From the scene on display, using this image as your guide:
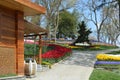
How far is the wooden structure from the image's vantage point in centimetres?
1603

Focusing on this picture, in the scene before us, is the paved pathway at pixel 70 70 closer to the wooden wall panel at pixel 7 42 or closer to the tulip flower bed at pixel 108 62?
the tulip flower bed at pixel 108 62

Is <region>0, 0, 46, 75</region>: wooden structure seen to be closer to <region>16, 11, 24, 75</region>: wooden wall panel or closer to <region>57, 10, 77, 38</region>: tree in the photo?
<region>16, 11, 24, 75</region>: wooden wall panel

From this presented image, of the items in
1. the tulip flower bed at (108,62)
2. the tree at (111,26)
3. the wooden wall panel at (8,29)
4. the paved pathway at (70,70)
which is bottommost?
the paved pathway at (70,70)

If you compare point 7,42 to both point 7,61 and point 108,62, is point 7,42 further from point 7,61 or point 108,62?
point 108,62

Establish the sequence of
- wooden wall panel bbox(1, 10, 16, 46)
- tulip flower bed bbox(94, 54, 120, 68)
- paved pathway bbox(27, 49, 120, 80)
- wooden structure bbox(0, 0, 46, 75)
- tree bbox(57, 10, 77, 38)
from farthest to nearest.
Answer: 1. tree bbox(57, 10, 77, 38)
2. tulip flower bed bbox(94, 54, 120, 68)
3. paved pathway bbox(27, 49, 120, 80)
4. wooden wall panel bbox(1, 10, 16, 46)
5. wooden structure bbox(0, 0, 46, 75)

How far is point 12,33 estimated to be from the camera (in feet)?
55.7

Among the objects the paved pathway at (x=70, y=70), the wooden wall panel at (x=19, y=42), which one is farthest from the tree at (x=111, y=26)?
the wooden wall panel at (x=19, y=42)

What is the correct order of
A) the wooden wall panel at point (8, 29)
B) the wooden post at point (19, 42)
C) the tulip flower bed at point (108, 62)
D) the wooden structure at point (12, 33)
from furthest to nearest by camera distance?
1. the tulip flower bed at point (108, 62)
2. the wooden post at point (19, 42)
3. the wooden wall panel at point (8, 29)
4. the wooden structure at point (12, 33)

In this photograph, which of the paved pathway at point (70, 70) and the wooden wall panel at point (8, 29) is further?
the paved pathway at point (70, 70)

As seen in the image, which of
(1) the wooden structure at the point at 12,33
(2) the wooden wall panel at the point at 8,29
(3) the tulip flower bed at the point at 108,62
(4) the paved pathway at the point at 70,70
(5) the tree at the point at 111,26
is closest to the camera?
(1) the wooden structure at the point at 12,33

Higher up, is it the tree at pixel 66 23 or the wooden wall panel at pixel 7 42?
the tree at pixel 66 23

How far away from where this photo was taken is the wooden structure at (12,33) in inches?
631

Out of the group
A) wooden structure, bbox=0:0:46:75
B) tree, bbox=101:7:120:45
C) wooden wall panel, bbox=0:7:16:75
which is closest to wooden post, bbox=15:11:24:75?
wooden structure, bbox=0:0:46:75

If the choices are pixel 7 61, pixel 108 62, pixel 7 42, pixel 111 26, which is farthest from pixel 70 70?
pixel 111 26
